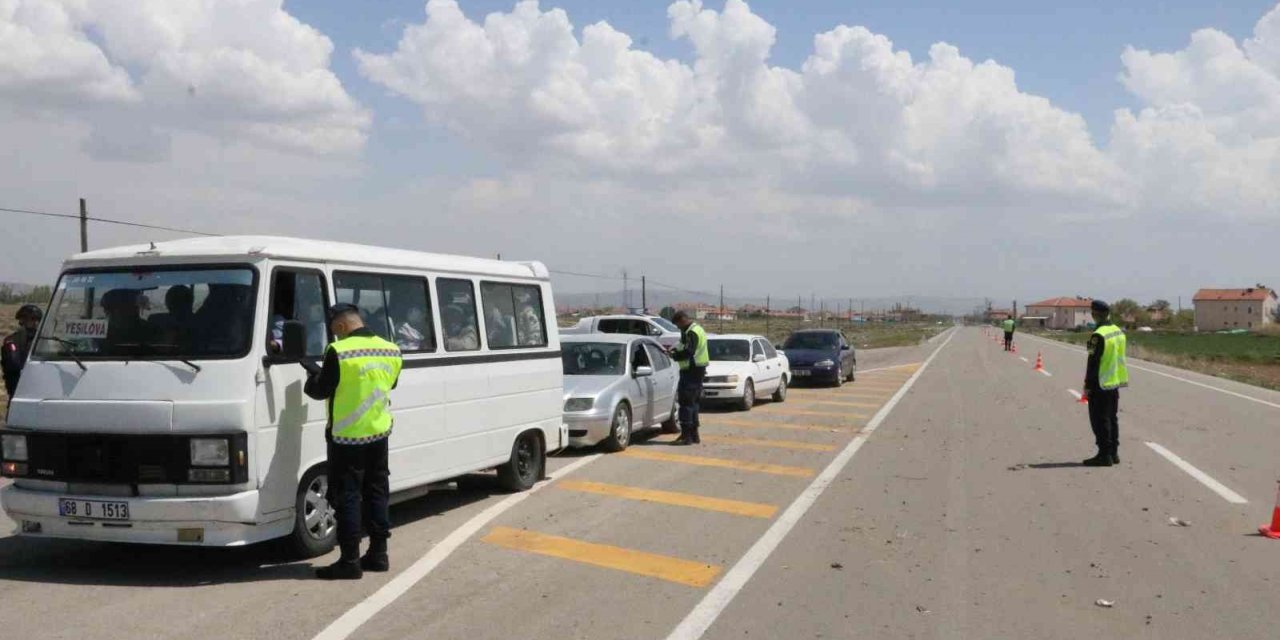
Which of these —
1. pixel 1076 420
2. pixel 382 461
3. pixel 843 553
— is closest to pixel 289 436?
pixel 382 461

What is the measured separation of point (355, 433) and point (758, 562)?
2988mm

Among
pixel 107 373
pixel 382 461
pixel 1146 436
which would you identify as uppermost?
pixel 107 373

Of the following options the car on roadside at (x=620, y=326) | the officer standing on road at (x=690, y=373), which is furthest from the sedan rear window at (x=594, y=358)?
the car on roadside at (x=620, y=326)

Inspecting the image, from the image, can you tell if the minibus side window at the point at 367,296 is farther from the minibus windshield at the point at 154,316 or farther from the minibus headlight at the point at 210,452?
the minibus headlight at the point at 210,452

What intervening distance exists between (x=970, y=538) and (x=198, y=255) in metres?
6.21

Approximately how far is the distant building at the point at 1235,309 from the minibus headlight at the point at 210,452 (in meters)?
183

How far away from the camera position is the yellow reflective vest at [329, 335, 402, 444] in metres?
6.84

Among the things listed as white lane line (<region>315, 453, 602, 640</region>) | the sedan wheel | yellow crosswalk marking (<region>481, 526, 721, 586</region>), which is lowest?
yellow crosswalk marking (<region>481, 526, 721, 586</region>)

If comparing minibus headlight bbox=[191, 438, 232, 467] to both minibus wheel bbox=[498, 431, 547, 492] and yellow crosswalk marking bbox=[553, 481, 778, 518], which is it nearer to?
minibus wheel bbox=[498, 431, 547, 492]

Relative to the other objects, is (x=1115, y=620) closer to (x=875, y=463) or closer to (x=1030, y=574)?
(x=1030, y=574)

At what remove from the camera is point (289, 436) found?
705cm

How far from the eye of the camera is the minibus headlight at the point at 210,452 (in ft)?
21.6

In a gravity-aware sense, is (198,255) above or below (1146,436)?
above

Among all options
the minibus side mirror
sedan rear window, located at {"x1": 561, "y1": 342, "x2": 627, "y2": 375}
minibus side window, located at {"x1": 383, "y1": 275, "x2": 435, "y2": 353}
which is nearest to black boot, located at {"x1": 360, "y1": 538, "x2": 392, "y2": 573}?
the minibus side mirror
